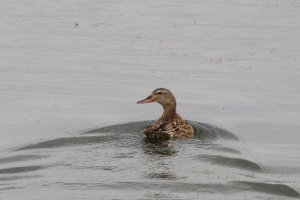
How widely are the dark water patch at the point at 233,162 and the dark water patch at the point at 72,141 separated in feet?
6.72

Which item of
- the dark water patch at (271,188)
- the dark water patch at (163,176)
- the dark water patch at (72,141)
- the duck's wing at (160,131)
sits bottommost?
the dark water patch at (271,188)

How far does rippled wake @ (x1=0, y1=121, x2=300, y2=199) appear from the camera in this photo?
45.0 ft

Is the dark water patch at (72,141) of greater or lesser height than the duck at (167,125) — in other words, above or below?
below

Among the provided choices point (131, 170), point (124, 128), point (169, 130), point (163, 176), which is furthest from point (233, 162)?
point (124, 128)

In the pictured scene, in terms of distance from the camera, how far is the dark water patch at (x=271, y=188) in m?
14.1

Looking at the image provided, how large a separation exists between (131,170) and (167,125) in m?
3.49

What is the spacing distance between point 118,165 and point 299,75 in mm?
10561

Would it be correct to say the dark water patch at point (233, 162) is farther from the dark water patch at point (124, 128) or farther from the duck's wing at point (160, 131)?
the dark water patch at point (124, 128)

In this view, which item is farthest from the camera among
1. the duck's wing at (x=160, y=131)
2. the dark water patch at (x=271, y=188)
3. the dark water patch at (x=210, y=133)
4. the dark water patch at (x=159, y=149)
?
the dark water patch at (x=210, y=133)

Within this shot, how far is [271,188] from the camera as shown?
14336 mm

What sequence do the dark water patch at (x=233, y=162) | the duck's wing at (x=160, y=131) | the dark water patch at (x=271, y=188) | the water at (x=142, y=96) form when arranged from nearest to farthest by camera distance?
the dark water patch at (x=271, y=188) < the water at (x=142, y=96) < the dark water patch at (x=233, y=162) < the duck's wing at (x=160, y=131)

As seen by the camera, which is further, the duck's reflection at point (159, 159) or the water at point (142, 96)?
the duck's reflection at point (159, 159)

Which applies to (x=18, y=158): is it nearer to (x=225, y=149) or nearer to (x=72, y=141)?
(x=72, y=141)

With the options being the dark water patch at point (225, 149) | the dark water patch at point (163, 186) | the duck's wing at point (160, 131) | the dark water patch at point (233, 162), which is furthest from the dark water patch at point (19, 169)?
the dark water patch at point (225, 149)
